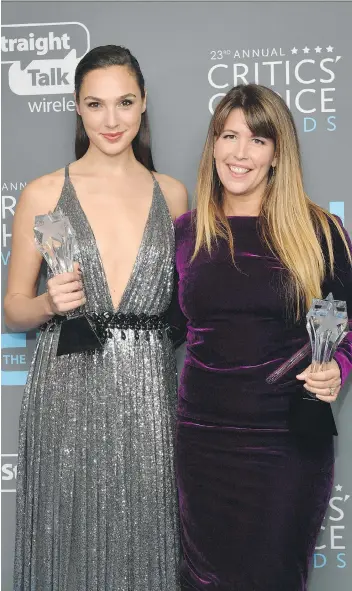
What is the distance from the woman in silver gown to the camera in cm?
206

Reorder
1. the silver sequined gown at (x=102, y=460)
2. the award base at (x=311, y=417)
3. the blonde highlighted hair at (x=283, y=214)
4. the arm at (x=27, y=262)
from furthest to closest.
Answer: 1. the arm at (x=27, y=262)
2. the silver sequined gown at (x=102, y=460)
3. the blonde highlighted hair at (x=283, y=214)
4. the award base at (x=311, y=417)

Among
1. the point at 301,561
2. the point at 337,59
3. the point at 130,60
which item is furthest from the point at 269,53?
the point at 301,561

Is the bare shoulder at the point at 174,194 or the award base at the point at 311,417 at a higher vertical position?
the bare shoulder at the point at 174,194

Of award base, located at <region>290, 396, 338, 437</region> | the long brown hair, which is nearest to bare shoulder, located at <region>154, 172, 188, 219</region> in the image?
the long brown hair

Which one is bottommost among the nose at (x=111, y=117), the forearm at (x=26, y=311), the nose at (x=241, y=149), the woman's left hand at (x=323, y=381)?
the woman's left hand at (x=323, y=381)

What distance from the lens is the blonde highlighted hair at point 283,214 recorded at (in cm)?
195

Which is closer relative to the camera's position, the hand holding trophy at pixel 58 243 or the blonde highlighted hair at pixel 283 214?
the hand holding trophy at pixel 58 243

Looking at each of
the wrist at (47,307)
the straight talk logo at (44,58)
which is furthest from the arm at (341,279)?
the straight talk logo at (44,58)

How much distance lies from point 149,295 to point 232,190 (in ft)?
1.22

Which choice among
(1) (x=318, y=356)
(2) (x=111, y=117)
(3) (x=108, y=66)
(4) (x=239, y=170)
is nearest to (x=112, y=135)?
(2) (x=111, y=117)

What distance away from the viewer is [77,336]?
1995 millimetres

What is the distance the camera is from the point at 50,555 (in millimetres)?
2082

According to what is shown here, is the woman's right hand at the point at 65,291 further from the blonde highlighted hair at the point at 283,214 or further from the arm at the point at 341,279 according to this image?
the arm at the point at 341,279

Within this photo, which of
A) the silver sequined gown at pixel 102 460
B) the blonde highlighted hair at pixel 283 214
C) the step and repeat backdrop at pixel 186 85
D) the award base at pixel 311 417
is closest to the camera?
the award base at pixel 311 417
